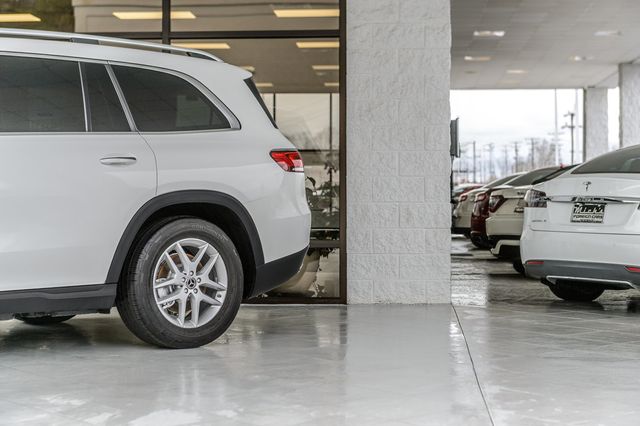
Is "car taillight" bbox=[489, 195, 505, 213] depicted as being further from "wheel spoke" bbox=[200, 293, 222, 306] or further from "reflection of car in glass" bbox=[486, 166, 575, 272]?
"wheel spoke" bbox=[200, 293, 222, 306]

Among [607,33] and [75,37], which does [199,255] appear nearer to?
[75,37]

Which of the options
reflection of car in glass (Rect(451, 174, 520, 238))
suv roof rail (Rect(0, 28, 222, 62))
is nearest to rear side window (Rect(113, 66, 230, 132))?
suv roof rail (Rect(0, 28, 222, 62))

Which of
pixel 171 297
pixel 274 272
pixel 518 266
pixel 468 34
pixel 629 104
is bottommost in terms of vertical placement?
pixel 518 266

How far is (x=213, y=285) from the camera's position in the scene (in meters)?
6.30

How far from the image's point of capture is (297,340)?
679 centimetres

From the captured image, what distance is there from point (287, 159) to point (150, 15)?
10.2 ft

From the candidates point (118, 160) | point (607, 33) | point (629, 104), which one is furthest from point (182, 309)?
point (629, 104)

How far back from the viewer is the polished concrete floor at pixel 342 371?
14.8 ft

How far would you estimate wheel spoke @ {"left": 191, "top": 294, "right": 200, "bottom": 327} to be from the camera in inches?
245

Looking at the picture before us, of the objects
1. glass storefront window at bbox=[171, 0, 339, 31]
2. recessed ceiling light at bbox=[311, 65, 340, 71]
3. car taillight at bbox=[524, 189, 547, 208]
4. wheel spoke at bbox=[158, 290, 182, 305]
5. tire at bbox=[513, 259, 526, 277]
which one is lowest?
tire at bbox=[513, 259, 526, 277]

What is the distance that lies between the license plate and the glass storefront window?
2812 millimetres

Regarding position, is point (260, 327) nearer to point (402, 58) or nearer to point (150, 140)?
point (150, 140)

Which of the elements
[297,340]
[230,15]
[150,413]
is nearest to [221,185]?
[297,340]

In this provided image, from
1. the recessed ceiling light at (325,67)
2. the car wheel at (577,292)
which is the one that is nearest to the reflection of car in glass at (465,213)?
the car wheel at (577,292)
